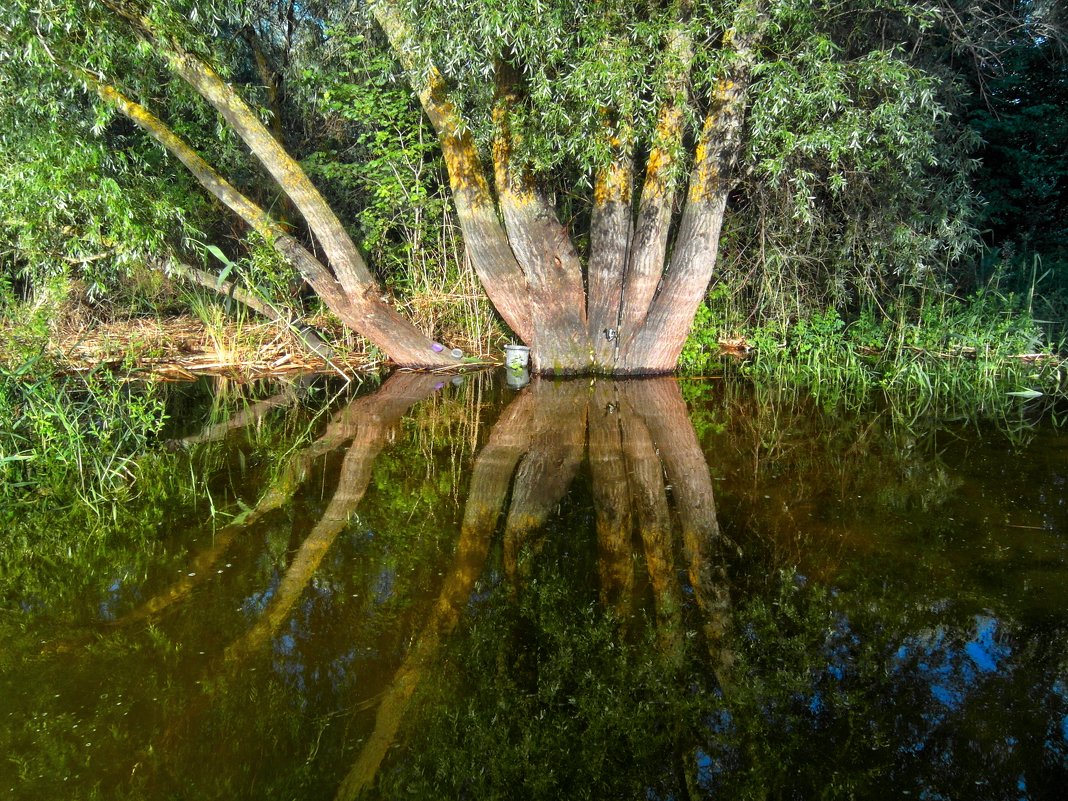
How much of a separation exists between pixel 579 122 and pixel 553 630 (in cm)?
483

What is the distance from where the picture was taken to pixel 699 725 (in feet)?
8.17

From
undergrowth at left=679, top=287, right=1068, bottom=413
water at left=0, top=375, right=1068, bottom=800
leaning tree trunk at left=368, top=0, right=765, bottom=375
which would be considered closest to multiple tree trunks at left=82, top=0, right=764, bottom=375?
leaning tree trunk at left=368, top=0, right=765, bottom=375

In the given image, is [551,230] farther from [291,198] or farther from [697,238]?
[291,198]

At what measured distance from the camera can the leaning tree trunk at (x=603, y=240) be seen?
7.35 metres

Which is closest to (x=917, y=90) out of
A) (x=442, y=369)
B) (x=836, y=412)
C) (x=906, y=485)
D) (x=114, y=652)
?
(x=836, y=412)

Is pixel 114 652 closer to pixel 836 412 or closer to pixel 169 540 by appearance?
pixel 169 540

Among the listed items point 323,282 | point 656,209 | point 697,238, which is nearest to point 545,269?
point 656,209

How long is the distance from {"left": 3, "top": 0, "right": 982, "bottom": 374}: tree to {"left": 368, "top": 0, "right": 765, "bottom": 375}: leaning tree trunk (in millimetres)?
20

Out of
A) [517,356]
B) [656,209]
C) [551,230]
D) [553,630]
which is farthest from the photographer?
[517,356]

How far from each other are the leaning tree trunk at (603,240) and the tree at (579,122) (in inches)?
0.8

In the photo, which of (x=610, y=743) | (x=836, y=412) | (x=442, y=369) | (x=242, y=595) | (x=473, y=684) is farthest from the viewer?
(x=442, y=369)

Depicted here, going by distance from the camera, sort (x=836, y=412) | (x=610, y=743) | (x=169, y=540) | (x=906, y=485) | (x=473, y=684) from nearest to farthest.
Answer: (x=610, y=743), (x=473, y=684), (x=169, y=540), (x=906, y=485), (x=836, y=412)

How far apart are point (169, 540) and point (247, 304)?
5.91 m

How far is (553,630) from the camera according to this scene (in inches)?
A: 119
